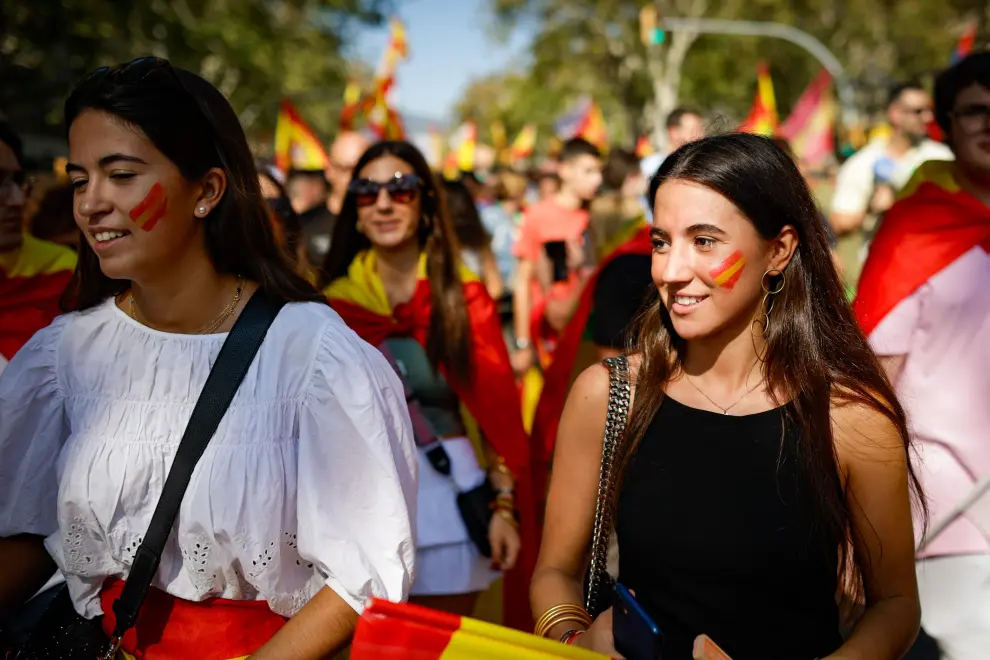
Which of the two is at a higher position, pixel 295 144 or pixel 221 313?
pixel 221 313

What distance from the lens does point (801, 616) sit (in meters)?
2.16

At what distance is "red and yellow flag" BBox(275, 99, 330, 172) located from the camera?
9.69m

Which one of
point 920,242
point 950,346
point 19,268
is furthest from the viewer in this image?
point 19,268

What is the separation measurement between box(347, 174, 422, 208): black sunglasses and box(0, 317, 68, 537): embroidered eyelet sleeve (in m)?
1.91

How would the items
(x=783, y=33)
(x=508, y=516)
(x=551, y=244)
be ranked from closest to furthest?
1. (x=508, y=516)
2. (x=551, y=244)
3. (x=783, y=33)

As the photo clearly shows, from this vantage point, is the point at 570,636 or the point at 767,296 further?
the point at 767,296

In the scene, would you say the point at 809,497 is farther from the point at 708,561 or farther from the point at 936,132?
the point at 936,132

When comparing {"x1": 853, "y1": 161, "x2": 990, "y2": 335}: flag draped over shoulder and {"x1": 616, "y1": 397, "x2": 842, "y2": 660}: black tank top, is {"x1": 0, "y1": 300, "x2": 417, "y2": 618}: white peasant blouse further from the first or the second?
{"x1": 853, "y1": 161, "x2": 990, "y2": 335}: flag draped over shoulder

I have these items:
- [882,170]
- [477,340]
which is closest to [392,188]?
[477,340]

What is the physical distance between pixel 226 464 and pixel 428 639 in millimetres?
607

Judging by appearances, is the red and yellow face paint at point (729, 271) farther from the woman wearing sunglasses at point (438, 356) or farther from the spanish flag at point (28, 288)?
the spanish flag at point (28, 288)

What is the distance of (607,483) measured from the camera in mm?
2291

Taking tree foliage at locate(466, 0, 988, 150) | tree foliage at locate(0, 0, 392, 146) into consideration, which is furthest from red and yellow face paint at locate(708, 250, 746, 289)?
tree foliage at locate(466, 0, 988, 150)

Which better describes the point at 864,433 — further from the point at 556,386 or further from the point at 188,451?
the point at 556,386
